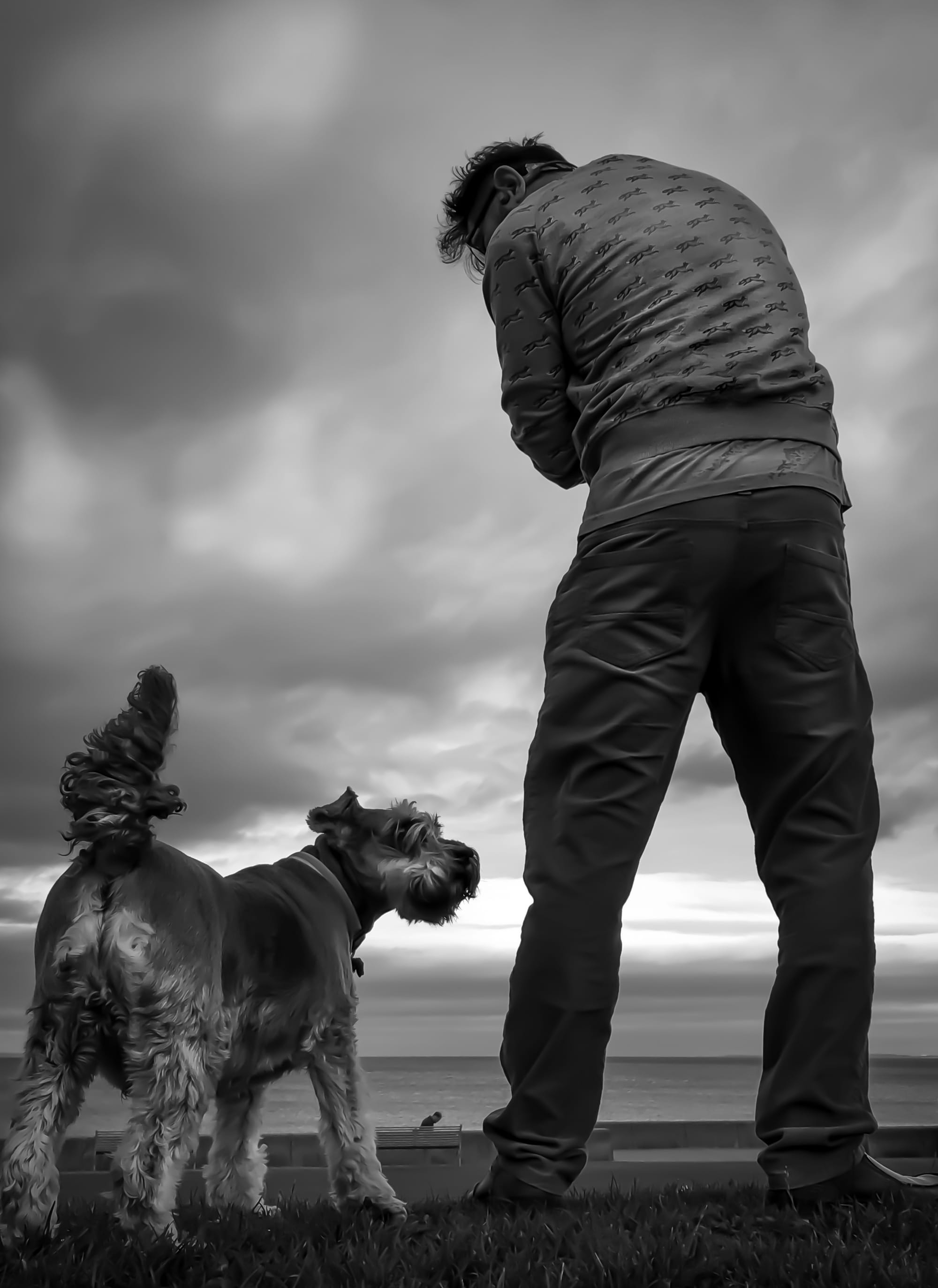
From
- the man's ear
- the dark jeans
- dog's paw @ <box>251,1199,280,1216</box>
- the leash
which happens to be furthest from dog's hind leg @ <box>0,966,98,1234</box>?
the man's ear

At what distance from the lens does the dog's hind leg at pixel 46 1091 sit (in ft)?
9.99

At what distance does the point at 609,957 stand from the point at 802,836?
627 millimetres

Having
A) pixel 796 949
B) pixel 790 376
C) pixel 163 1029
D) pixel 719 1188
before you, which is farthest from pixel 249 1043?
pixel 790 376

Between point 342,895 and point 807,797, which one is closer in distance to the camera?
point 807,797

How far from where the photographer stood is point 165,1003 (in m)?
3.38

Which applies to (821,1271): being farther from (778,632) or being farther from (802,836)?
(778,632)

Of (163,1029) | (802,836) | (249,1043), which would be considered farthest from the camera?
(249,1043)

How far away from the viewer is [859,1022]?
269 cm

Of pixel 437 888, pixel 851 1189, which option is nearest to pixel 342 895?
pixel 437 888

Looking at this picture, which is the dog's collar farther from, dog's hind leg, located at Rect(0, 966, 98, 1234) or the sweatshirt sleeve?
the sweatshirt sleeve

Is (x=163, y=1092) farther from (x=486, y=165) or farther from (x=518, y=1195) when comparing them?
(x=486, y=165)

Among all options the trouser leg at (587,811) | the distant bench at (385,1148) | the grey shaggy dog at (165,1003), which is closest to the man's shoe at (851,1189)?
the trouser leg at (587,811)

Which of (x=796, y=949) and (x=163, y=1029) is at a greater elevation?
(x=796, y=949)

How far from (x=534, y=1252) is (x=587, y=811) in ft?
3.24
